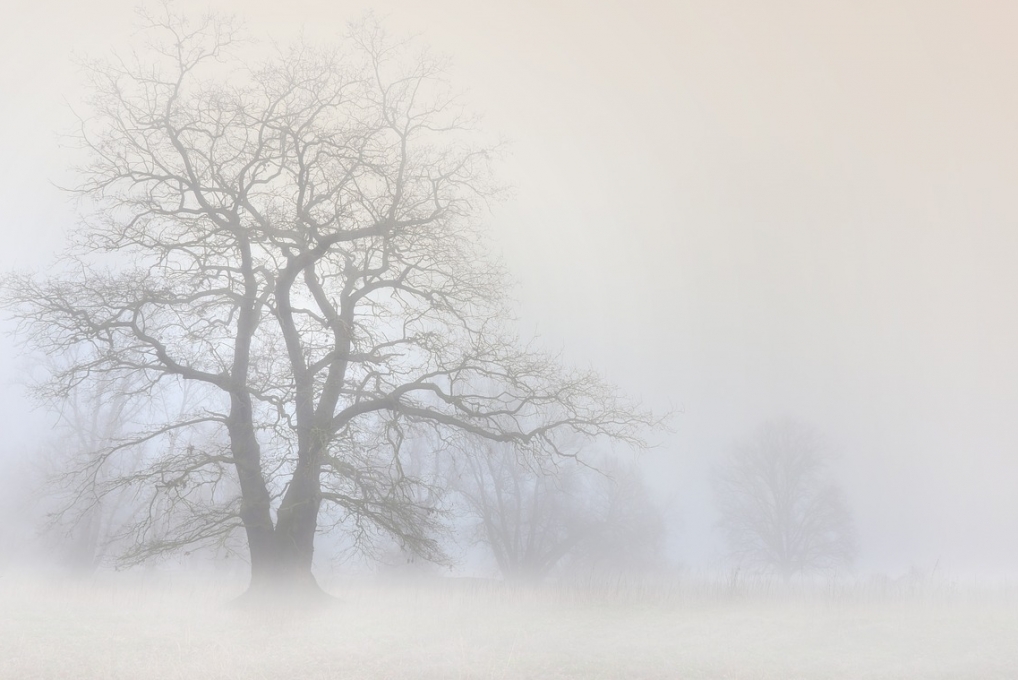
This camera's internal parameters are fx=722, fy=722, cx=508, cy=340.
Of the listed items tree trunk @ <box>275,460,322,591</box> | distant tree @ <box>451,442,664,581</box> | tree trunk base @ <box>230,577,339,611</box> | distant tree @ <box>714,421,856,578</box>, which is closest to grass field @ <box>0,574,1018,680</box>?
tree trunk base @ <box>230,577,339,611</box>

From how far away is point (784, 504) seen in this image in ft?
76.4

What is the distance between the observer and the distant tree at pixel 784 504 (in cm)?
2261

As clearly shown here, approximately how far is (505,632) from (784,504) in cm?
1612

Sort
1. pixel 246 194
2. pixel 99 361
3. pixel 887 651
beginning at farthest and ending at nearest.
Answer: pixel 246 194 < pixel 99 361 < pixel 887 651

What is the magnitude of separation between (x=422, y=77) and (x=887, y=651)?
39.1 feet

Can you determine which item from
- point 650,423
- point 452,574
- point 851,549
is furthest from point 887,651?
point 851,549

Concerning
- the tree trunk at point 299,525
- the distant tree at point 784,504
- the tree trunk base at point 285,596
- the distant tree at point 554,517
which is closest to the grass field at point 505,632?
the tree trunk base at point 285,596

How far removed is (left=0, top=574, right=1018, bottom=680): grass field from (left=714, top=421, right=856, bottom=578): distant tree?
907 cm

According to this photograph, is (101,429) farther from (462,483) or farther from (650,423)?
(650,423)

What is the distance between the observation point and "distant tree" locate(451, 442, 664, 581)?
17.8 metres

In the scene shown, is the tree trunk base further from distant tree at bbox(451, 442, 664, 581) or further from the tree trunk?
distant tree at bbox(451, 442, 664, 581)

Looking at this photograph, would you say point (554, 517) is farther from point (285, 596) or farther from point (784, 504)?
point (784, 504)

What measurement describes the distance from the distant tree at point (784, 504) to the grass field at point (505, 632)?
9.07 meters

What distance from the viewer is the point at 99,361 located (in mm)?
10953
